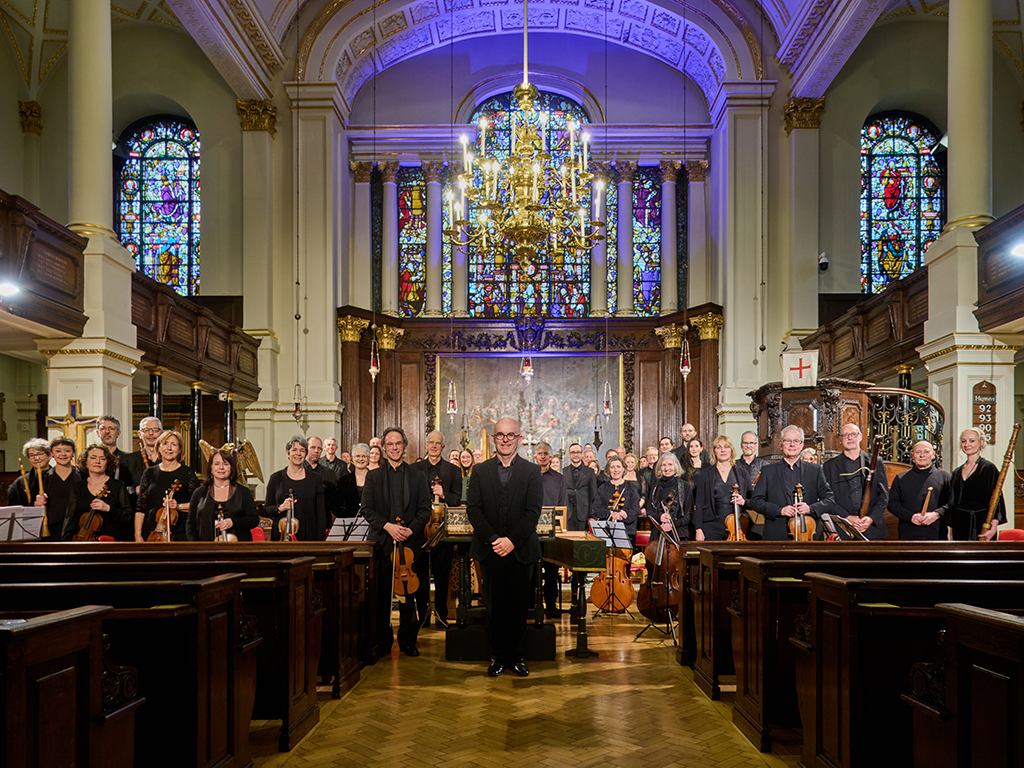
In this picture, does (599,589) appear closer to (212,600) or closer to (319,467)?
(319,467)

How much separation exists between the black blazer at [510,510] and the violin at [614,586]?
1626 mm

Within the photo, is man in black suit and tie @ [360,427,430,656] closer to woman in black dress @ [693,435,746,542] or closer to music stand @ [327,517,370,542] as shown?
music stand @ [327,517,370,542]

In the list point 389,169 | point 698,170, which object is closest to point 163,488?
point 389,169

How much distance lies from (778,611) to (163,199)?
15.0m

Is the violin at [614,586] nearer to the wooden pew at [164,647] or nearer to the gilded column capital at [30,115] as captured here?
the wooden pew at [164,647]

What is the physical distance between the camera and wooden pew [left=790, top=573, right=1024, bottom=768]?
3318mm

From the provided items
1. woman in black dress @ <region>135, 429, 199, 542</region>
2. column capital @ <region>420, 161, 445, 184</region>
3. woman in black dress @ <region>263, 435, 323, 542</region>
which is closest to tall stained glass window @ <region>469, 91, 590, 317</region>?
column capital @ <region>420, 161, 445, 184</region>

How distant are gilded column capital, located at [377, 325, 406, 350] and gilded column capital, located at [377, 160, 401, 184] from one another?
115 inches

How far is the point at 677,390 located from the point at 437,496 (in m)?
8.79

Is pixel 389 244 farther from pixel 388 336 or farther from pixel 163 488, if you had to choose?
pixel 163 488

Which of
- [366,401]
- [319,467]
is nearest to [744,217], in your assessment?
[366,401]

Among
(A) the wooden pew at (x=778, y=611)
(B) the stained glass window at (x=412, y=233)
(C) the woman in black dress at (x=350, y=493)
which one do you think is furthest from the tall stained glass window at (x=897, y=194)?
(A) the wooden pew at (x=778, y=611)

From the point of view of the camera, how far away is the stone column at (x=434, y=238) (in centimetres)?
1655

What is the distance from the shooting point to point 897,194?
51.8 feet
